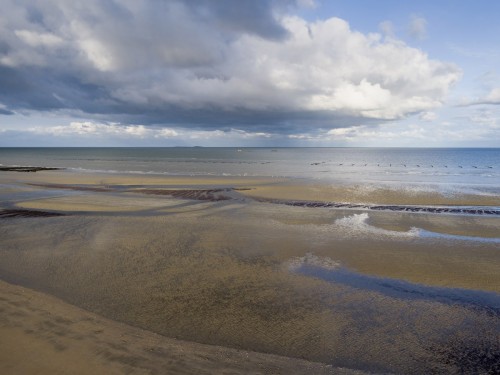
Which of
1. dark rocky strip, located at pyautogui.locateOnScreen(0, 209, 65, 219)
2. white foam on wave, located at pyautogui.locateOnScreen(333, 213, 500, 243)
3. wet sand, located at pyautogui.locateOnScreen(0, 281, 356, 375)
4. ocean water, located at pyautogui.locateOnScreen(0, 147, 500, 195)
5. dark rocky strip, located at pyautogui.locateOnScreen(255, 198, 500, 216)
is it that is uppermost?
ocean water, located at pyautogui.locateOnScreen(0, 147, 500, 195)

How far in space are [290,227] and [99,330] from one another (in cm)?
1202

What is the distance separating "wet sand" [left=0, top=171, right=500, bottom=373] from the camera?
726cm

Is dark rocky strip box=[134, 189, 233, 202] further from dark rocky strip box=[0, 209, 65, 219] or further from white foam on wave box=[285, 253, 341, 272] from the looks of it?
white foam on wave box=[285, 253, 341, 272]

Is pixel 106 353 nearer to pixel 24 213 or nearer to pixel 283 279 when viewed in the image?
pixel 283 279

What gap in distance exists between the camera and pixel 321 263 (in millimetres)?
12359

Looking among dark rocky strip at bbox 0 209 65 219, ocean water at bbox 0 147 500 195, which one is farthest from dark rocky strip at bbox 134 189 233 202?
ocean water at bbox 0 147 500 195

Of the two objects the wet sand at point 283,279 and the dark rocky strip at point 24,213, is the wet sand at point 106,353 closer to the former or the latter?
the wet sand at point 283,279

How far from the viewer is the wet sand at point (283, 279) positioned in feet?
23.8

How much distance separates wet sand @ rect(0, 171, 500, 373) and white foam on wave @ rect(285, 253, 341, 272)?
0.15m

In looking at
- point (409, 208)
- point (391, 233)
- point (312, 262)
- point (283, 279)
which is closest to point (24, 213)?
point (283, 279)

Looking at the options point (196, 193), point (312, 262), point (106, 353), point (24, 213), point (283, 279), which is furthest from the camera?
point (196, 193)

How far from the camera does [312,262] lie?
40.9ft

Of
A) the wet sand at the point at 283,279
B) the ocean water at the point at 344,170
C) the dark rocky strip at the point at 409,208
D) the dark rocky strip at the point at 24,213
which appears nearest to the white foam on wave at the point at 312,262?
the wet sand at the point at 283,279

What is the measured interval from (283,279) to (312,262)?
6.83 ft
